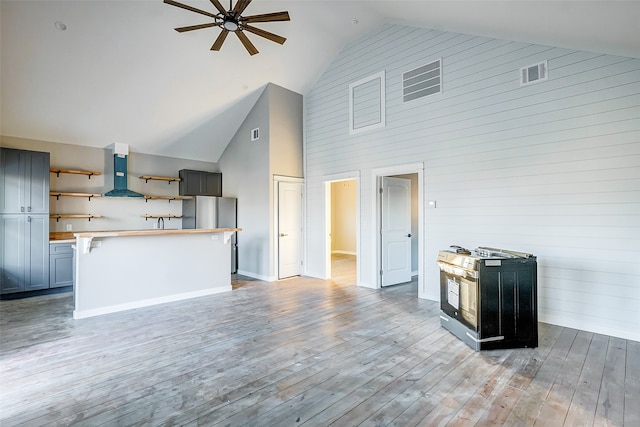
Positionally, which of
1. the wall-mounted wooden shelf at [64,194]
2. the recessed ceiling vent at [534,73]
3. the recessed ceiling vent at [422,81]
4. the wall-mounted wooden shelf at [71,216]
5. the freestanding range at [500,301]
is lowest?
the freestanding range at [500,301]

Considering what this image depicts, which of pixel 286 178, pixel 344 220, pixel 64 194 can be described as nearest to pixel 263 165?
pixel 286 178

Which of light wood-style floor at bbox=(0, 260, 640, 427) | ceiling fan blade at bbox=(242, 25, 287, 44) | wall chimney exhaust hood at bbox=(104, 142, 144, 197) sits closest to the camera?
light wood-style floor at bbox=(0, 260, 640, 427)

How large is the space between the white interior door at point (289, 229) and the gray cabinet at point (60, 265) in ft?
12.0

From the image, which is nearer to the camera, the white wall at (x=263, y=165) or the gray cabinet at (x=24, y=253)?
the gray cabinet at (x=24, y=253)

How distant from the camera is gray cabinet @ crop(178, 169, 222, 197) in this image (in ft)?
23.8

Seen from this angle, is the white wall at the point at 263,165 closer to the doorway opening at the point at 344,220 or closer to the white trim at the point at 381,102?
the white trim at the point at 381,102

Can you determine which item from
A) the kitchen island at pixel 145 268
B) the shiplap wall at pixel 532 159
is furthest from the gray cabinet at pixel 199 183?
the shiplap wall at pixel 532 159

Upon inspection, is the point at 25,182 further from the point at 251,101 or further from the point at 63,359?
the point at 251,101

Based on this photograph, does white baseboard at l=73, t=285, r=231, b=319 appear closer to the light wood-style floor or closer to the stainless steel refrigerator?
the light wood-style floor

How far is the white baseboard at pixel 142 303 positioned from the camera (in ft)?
13.8

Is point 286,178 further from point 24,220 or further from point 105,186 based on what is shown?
point 24,220

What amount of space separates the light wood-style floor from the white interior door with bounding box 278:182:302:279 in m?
2.42

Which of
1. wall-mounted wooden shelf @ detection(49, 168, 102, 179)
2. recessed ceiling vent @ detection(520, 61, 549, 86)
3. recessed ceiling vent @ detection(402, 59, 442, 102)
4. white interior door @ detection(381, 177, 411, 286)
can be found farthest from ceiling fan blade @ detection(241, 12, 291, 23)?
wall-mounted wooden shelf @ detection(49, 168, 102, 179)

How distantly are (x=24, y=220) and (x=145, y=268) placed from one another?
2300mm
